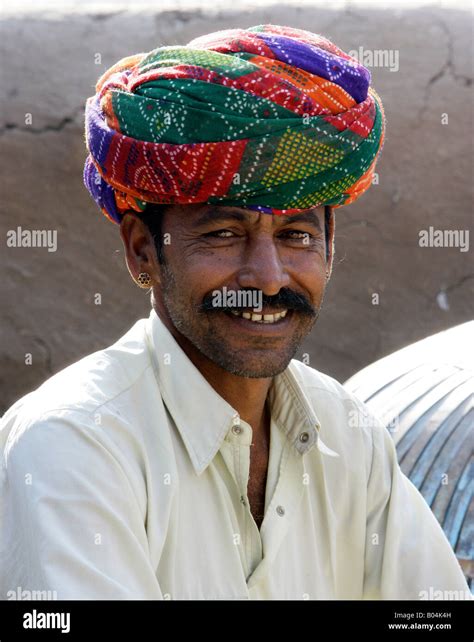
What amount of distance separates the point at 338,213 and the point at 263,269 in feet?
10.0

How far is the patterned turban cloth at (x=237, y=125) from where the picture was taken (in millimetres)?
2381

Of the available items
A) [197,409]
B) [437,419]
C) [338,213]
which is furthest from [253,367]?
[338,213]

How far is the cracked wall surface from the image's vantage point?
5273mm

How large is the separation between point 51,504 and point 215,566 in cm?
38

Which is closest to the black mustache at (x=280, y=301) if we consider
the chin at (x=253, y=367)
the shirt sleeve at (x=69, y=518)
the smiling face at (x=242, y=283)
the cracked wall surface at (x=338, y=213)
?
the smiling face at (x=242, y=283)

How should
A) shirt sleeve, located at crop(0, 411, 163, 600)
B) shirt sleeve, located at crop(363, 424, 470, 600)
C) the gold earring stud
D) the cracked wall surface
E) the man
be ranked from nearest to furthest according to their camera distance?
shirt sleeve, located at crop(0, 411, 163, 600) < the man < shirt sleeve, located at crop(363, 424, 470, 600) < the gold earring stud < the cracked wall surface

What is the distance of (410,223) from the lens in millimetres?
5422

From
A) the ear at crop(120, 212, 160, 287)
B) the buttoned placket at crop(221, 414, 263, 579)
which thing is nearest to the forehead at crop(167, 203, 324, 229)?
the ear at crop(120, 212, 160, 287)

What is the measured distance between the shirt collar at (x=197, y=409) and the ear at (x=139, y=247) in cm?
10

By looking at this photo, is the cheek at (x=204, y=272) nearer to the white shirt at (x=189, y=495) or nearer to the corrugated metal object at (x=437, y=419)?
the white shirt at (x=189, y=495)

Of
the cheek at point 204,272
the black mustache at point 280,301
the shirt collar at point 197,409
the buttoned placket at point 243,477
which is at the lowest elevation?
the buttoned placket at point 243,477

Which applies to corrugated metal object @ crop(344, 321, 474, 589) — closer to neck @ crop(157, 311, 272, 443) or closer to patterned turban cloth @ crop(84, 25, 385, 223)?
neck @ crop(157, 311, 272, 443)

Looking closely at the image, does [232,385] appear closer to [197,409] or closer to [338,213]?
[197,409]

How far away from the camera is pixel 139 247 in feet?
8.50
